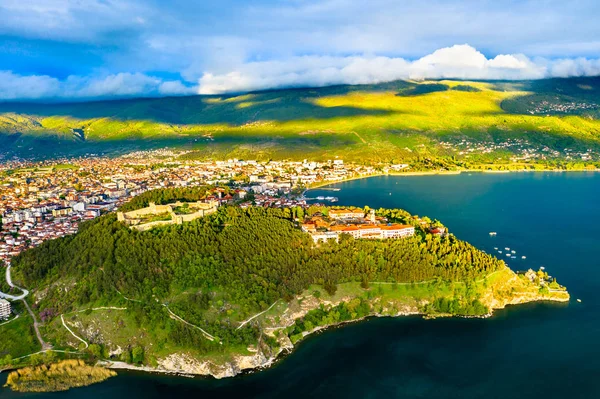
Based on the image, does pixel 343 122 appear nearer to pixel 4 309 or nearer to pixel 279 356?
pixel 4 309

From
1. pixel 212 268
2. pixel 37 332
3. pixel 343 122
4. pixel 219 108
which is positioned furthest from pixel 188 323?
pixel 219 108

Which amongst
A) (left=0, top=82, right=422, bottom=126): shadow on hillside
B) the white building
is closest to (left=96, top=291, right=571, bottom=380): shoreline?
the white building

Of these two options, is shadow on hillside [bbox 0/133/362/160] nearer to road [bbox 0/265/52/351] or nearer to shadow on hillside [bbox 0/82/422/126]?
shadow on hillside [bbox 0/82/422/126]

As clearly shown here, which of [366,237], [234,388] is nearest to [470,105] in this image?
[366,237]

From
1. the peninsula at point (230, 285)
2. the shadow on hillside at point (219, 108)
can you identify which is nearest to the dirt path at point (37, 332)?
the peninsula at point (230, 285)

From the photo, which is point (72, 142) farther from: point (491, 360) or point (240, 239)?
point (491, 360)

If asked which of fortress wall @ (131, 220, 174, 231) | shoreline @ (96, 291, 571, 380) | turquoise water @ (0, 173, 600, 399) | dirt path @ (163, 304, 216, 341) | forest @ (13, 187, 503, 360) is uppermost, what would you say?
fortress wall @ (131, 220, 174, 231)
